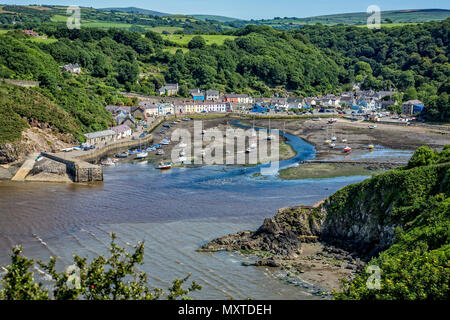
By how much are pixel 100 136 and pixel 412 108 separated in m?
54.0

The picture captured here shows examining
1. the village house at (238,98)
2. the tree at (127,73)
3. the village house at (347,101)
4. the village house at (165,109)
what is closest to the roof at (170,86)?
the tree at (127,73)

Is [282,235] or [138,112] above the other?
[138,112]

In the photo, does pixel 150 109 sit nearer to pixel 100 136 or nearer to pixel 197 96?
pixel 197 96

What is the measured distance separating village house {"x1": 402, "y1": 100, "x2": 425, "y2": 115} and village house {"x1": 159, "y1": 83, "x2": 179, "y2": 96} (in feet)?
143

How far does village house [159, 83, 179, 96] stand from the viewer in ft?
322

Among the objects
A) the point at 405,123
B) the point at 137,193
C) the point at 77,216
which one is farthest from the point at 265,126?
the point at 77,216

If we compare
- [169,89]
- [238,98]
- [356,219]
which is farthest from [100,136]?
[238,98]

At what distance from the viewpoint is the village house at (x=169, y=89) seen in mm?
98000

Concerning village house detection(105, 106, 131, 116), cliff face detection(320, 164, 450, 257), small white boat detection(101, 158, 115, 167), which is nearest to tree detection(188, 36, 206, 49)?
village house detection(105, 106, 131, 116)

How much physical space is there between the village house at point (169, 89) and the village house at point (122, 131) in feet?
123

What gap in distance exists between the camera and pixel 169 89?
99.9 meters

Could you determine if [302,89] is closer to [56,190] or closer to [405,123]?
[405,123]

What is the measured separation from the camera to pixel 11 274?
33.4 feet

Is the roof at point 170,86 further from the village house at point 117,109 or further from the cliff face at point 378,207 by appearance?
the cliff face at point 378,207
